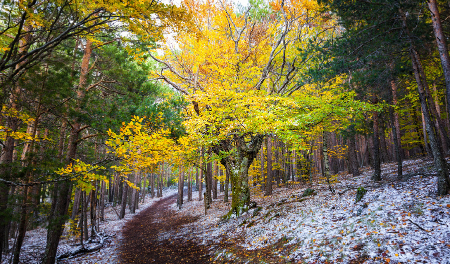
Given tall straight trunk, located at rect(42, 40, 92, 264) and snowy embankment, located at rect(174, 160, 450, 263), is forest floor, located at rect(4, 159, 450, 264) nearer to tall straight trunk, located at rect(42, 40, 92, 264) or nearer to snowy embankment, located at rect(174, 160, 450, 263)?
snowy embankment, located at rect(174, 160, 450, 263)

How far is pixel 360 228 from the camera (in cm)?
573

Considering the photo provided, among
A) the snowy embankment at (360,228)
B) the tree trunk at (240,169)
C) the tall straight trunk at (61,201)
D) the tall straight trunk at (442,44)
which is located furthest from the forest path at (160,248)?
the tall straight trunk at (442,44)

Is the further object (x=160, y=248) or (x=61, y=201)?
(x=160, y=248)

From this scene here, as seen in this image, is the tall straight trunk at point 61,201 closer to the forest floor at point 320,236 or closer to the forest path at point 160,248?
the forest floor at point 320,236

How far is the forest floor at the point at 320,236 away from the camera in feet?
15.2

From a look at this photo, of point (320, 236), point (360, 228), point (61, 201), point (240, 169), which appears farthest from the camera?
point (240, 169)

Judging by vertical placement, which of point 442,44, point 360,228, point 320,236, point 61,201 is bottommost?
point 320,236

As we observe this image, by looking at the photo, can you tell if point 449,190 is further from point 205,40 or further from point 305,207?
point 205,40

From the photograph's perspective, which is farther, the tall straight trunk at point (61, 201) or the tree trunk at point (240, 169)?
the tree trunk at point (240, 169)

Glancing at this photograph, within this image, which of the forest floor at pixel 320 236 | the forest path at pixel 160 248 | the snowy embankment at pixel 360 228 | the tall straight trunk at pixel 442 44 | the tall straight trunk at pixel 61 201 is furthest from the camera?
the forest path at pixel 160 248

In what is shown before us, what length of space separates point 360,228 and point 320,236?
1092 mm

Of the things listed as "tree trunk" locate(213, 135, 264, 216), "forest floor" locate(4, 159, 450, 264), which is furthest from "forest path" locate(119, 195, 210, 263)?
"tree trunk" locate(213, 135, 264, 216)

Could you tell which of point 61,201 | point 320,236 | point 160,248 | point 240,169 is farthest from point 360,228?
point 61,201

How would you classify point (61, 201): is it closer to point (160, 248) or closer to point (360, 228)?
point (160, 248)
